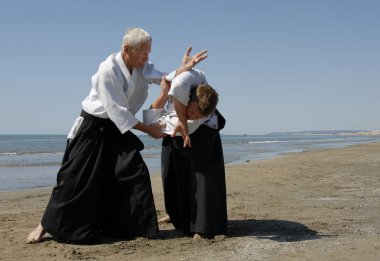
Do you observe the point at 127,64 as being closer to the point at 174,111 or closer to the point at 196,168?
the point at 174,111

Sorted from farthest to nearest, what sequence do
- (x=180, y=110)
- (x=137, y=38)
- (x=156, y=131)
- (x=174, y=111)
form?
(x=174, y=111) < (x=156, y=131) < (x=180, y=110) < (x=137, y=38)

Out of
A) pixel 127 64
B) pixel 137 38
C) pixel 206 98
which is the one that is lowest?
pixel 206 98

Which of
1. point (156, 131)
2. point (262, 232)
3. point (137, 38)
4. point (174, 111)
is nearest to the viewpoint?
point (137, 38)

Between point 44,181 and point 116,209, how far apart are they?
6834mm

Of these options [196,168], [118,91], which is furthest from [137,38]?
[196,168]

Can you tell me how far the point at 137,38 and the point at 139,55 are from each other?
0.15 m

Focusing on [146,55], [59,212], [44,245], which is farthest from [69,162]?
[146,55]

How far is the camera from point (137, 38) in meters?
4.03

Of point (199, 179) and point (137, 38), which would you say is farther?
point (199, 179)

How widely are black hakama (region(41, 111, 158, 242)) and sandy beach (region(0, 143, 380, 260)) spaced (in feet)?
0.51

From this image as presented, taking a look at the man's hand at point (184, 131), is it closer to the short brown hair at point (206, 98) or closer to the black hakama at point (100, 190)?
the short brown hair at point (206, 98)

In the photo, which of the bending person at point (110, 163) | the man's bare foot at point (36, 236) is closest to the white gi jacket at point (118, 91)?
the bending person at point (110, 163)

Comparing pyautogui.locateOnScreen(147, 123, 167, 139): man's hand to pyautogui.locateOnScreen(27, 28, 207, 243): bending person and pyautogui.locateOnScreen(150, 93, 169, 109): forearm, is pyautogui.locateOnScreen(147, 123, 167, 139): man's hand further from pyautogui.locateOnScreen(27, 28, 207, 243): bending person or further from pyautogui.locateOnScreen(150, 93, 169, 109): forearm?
pyautogui.locateOnScreen(150, 93, 169, 109): forearm

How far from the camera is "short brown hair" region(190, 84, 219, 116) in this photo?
405 centimetres
